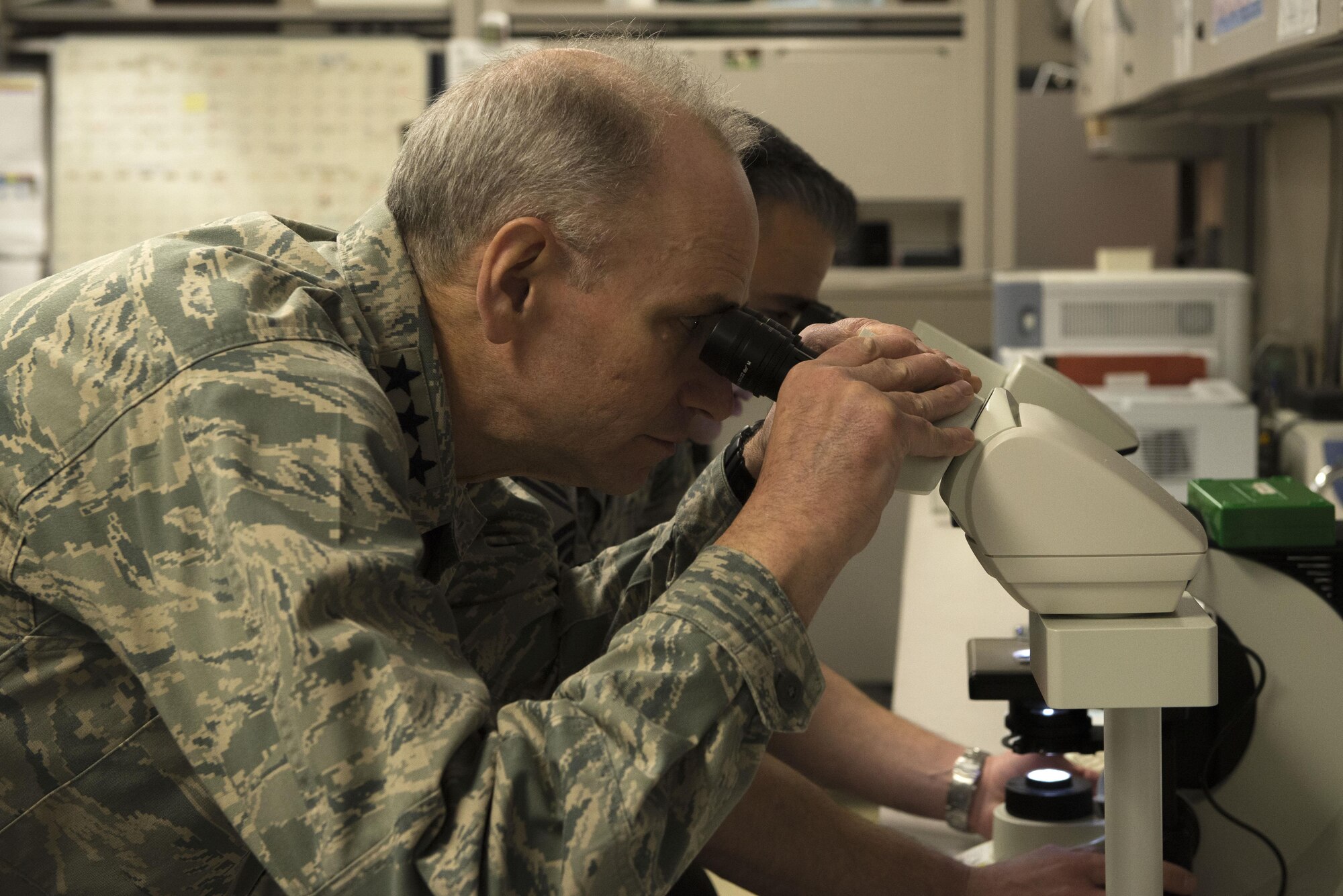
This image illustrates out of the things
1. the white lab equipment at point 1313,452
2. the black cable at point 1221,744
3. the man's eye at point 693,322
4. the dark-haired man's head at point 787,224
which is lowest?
the black cable at point 1221,744

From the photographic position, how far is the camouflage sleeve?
716 mm

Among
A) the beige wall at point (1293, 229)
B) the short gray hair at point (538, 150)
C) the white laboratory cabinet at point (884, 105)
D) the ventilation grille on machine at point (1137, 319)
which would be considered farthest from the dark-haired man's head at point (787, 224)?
the white laboratory cabinet at point (884, 105)

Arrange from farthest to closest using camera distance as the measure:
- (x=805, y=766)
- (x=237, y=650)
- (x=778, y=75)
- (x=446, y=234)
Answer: (x=778, y=75) < (x=805, y=766) < (x=446, y=234) < (x=237, y=650)

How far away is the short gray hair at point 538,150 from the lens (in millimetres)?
923

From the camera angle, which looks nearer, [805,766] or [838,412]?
[838,412]

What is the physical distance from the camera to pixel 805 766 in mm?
1467

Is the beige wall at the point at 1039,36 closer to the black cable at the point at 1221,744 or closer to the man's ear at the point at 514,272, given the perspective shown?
the black cable at the point at 1221,744

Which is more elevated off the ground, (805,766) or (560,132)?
(560,132)

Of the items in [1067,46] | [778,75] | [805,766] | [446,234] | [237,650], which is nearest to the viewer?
[237,650]

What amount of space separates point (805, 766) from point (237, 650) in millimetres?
862

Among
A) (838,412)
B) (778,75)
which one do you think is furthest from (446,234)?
(778,75)

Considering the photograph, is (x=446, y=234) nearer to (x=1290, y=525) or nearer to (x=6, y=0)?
(x=1290, y=525)

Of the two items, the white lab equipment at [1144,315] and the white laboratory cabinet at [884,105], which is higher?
the white laboratory cabinet at [884,105]

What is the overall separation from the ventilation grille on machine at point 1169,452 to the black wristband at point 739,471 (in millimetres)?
1326
